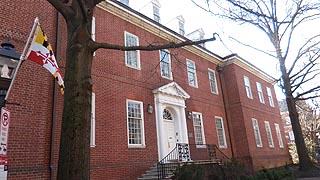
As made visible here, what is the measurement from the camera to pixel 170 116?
13.7m

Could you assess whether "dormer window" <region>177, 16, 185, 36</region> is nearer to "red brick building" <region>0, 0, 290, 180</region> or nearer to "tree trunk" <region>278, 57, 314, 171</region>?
"red brick building" <region>0, 0, 290, 180</region>

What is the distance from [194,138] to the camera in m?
14.2

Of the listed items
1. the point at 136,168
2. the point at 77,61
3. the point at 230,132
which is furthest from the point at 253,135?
the point at 77,61

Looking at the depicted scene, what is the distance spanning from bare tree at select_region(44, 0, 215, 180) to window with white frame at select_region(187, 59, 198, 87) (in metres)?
10.7

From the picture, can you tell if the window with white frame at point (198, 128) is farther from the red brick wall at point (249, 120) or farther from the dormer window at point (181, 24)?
the dormer window at point (181, 24)

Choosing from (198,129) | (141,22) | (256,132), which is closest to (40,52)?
(141,22)

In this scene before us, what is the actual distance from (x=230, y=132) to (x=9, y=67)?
51.2 ft

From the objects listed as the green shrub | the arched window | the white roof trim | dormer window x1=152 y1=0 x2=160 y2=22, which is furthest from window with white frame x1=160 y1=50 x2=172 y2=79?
the green shrub

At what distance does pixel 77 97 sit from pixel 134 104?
7091 mm

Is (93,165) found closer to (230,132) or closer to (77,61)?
(77,61)

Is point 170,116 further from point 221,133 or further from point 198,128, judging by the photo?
point 221,133

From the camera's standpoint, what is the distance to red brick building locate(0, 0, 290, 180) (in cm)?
793

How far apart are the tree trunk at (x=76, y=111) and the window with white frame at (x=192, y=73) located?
1132 cm

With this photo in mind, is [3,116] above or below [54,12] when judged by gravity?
below
